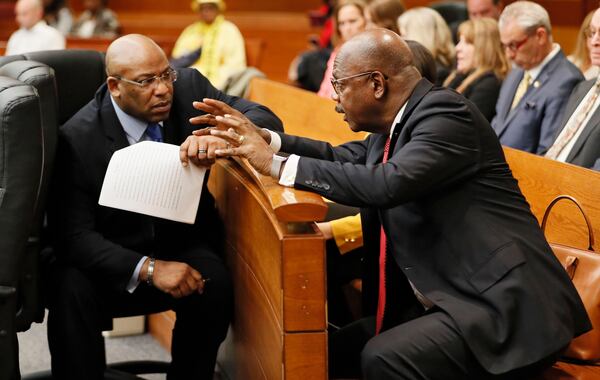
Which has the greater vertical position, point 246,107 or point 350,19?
point 246,107

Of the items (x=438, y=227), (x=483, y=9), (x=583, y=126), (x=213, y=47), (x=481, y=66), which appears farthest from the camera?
(x=213, y=47)

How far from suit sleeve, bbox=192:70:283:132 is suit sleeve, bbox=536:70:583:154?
4.80 ft

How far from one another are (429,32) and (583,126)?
1650 mm

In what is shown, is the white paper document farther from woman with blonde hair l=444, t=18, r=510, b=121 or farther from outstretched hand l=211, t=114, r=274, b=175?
woman with blonde hair l=444, t=18, r=510, b=121

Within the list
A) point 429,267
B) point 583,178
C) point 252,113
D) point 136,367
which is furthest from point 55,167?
point 583,178

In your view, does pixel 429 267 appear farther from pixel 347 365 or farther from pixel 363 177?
pixel 347 365

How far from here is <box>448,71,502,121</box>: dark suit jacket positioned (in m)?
4.48

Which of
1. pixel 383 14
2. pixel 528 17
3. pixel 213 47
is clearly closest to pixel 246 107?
pixel 528 17

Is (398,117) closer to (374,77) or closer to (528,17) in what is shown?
(374,77)

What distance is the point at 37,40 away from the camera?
726cm

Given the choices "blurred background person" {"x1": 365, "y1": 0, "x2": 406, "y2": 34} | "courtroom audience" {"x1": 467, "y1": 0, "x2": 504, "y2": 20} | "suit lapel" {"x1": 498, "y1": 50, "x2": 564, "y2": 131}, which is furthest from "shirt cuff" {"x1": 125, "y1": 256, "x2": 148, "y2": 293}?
"courtroom audience" {"x1": 467, "y1": 0, "x2": 504, "y2": 20}

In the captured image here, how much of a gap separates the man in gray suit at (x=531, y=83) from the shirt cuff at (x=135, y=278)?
77.1 inches

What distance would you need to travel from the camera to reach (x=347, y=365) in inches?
97.3

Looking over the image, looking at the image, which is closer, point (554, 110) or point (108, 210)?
point (108, 210)
